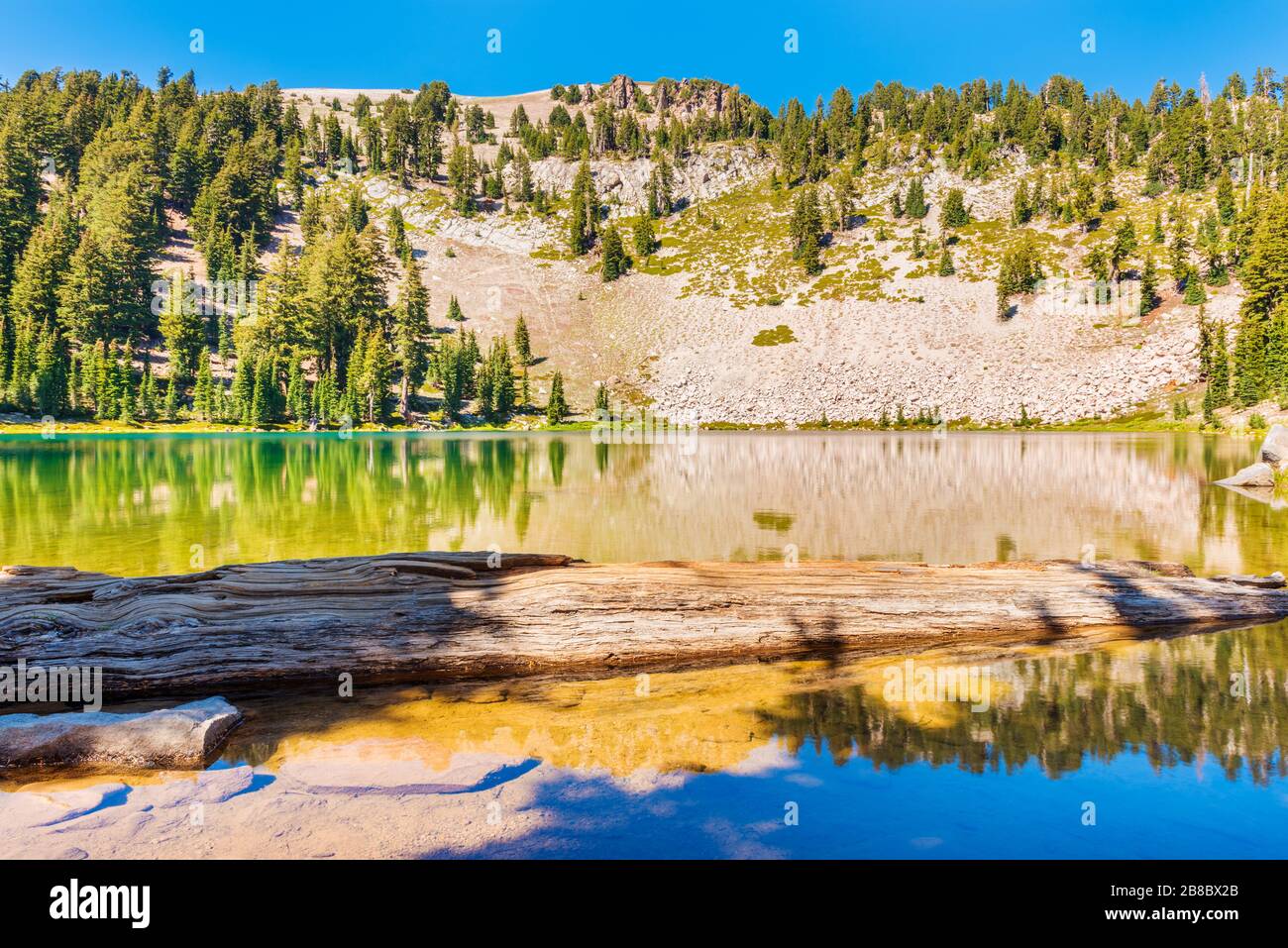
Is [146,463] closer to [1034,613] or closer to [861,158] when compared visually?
Result: [1034,613]

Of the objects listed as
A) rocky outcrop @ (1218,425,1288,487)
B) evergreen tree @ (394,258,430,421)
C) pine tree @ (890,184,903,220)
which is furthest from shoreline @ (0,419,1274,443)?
pine tree @ (890,184,903,220)

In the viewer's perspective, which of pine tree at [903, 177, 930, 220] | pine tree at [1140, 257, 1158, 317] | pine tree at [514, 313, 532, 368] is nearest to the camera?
pine tree at [1140, 257, 1158, 317]

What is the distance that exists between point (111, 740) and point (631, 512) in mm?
15826

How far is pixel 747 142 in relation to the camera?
599 feet

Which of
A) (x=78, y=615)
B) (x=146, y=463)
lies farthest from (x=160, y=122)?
(x=78, y=615)

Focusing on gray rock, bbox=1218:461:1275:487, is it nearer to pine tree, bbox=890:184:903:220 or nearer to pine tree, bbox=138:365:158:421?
pine tree, bbox=138:365:158:421

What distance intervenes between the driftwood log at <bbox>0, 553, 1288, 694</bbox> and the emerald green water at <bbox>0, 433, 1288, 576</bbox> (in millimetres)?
4752

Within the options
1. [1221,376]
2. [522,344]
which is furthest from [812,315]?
[1221,376]

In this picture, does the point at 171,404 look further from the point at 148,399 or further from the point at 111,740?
the point at 111,740

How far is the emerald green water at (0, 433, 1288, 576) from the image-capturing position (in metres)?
15.0

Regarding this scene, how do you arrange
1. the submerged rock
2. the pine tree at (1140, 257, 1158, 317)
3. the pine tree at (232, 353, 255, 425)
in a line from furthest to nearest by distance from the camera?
1. the pine tree at (1140, 257, 1158, 317)
2. the pine tree at (232, 353, 255, 425)
3. the submerged rock

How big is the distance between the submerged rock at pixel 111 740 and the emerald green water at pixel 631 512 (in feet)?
26.8

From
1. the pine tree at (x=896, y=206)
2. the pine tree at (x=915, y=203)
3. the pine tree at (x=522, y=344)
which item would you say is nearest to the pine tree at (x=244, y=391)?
the pine tree at (x=522, y=344)
